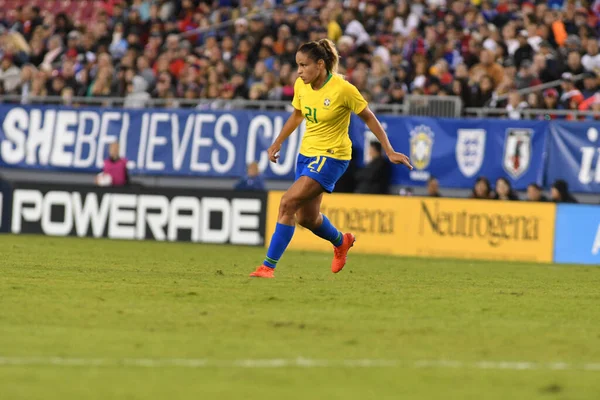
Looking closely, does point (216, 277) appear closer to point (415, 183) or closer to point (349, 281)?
point (349, 281)

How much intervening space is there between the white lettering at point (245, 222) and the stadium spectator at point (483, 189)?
378 centimetres

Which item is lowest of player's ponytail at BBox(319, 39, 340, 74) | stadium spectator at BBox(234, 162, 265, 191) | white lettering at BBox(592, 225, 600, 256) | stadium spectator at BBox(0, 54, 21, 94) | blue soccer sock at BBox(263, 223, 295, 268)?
white lettering at BBox(592, 225, 600, 256)

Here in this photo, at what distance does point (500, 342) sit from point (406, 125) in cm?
1377

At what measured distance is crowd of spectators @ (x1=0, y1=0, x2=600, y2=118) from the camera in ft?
70.9

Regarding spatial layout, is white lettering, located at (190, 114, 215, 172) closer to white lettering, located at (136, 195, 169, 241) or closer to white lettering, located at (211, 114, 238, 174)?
white lettering, located at (211, 114, 238, 174)

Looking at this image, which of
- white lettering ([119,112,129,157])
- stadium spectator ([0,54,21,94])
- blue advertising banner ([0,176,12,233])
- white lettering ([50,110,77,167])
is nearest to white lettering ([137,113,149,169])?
white lettering ([119,112,129,157])

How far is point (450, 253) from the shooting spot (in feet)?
→ 66.1

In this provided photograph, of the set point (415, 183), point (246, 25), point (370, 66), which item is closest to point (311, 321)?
point (415, 183)

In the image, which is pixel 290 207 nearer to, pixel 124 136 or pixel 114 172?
pixel 114 172

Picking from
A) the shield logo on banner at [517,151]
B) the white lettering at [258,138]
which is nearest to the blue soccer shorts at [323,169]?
the shield logo on banner at [517,151]

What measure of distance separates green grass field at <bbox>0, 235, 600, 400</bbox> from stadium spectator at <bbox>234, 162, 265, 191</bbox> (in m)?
7.87

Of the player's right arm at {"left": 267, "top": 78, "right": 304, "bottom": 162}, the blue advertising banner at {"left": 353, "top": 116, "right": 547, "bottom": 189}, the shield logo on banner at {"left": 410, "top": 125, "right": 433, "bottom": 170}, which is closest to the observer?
the player's right arm at {"left": 267, "top": 78, "right": 304, "bottom": 162}

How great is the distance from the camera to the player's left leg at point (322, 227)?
12.3m

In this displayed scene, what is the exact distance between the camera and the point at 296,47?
952 inches
